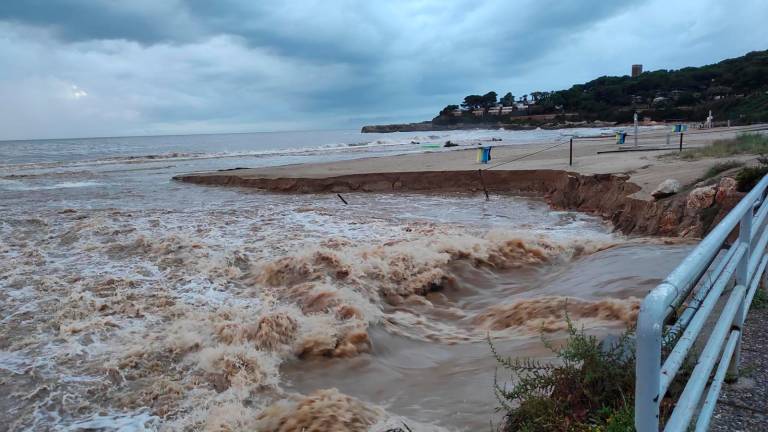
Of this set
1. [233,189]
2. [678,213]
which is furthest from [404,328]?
[233,189]

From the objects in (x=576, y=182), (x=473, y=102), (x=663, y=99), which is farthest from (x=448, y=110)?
(x=576, y=182)

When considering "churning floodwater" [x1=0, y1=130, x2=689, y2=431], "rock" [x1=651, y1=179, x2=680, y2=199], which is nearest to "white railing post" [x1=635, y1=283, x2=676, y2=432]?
"churning floodwater" [x1=0, y1=130, x2=689, y2=431]

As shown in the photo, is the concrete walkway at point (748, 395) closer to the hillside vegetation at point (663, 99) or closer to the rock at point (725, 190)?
the rock at point (725, 190)

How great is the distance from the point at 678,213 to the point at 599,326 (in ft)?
16.2

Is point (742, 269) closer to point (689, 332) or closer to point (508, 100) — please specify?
point (689, 332)

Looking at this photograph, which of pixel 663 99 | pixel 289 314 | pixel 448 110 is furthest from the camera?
pixel 448 110

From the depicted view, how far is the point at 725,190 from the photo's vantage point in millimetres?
7543

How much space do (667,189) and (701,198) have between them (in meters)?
1.41

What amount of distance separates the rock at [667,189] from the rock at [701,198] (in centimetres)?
103

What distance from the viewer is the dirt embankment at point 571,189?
7.77 meters

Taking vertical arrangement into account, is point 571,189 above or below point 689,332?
below

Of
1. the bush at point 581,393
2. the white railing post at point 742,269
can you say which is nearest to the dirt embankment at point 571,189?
the white railing post at point 742,269

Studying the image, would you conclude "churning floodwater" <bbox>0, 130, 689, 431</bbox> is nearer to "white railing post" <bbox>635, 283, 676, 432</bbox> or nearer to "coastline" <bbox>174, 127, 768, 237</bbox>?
"coastline" <bbox>174, 127, 768, 237</bbox>

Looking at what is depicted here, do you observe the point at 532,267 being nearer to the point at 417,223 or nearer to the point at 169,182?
the point at 417,223
